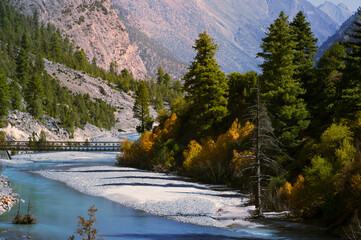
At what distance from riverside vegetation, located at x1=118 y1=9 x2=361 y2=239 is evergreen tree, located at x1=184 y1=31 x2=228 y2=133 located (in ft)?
0.51

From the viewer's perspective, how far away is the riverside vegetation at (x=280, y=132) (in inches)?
1054

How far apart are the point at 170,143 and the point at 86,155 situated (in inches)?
2019

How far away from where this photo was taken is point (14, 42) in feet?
584

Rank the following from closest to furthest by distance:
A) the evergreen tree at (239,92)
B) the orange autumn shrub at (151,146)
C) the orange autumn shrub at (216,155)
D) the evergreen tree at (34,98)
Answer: the orange autumn shrub at (216,155) → the evergreen tree at (239,92) → the orange autumn shrub at (151,146) → the evergreen tree at (34,98)

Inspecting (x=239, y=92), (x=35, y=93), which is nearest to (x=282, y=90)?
(x=239, y=92)

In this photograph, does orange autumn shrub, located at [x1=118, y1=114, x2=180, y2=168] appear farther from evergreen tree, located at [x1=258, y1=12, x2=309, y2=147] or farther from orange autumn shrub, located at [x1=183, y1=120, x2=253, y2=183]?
evergreen tree, located at [x1=258, y1=12, x2=309, y2=147]

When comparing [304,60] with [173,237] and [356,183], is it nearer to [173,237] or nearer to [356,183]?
[356,183]

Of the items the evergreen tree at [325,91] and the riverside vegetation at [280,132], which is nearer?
the riverside vegetation at [280,132]

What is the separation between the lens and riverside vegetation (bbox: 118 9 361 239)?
87.9 ft

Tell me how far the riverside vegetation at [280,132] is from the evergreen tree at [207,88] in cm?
16

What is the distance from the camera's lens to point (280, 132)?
38.6 metres

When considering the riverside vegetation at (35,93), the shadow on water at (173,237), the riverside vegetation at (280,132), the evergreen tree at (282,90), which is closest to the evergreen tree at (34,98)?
the riverside vegetation at (35,93)

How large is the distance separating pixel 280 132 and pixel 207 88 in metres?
19.2

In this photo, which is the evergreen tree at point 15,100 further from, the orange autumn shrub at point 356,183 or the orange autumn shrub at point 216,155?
the orange autumn shrub at point 356,183
